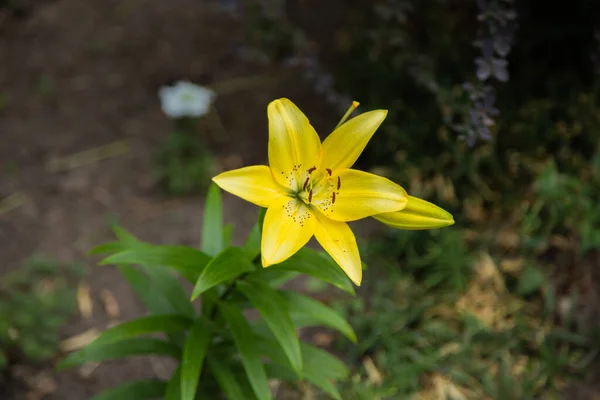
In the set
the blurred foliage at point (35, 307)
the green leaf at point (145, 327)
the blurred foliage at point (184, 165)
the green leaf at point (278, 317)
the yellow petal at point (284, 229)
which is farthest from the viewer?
the blurred foliage at point (184, 165)

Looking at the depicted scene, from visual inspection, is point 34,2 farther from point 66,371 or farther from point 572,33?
point 572,33

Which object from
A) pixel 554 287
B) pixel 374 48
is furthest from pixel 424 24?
pixel 554 287

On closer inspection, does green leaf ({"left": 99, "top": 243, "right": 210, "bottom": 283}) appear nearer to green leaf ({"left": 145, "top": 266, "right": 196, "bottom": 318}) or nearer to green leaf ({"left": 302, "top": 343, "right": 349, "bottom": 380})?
green leaf ({"left": 145, "top": 266, "right": 196, "bottom": 318})

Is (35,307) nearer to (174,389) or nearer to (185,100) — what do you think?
(174,389)

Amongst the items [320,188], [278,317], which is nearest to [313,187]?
[320,188]

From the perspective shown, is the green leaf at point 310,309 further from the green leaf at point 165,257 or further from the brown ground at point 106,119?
the brown ground at point 106,119

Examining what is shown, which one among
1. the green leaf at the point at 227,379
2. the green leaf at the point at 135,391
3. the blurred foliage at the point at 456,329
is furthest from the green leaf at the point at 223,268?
the blurred foliage at the point at 456,329

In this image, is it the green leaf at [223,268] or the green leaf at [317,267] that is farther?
the green leaf at [317,267]
